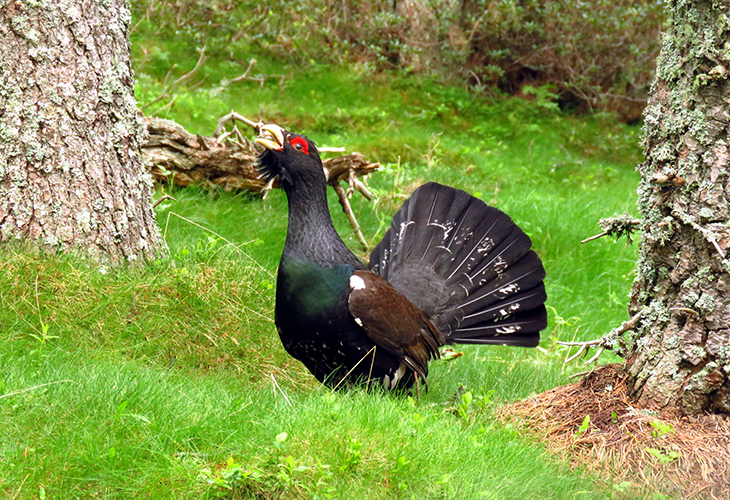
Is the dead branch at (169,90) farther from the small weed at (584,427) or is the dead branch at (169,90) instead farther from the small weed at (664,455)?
the small weed at (664,455)

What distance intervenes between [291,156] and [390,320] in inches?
45.2

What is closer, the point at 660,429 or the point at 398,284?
the point at 660,429

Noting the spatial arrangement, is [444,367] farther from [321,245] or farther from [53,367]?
[53,367]

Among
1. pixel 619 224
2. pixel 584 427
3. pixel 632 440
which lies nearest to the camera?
pixel 632 440

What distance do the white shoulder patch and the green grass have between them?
23.7 inches

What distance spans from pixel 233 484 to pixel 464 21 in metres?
13.1

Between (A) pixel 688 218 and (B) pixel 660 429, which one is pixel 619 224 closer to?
(A) pixel 688 218

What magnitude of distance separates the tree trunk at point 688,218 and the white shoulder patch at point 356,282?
1.53 metres

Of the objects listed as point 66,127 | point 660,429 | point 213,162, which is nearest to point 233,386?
point 66,127

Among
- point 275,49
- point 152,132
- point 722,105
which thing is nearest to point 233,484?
point 722,105

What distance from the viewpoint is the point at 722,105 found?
3090mm

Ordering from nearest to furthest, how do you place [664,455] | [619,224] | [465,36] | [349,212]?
[664,455]
[619,224]
[349,212]
[465,36]

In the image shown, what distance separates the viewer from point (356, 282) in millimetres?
4043

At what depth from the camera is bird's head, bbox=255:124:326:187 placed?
413 centimetres
